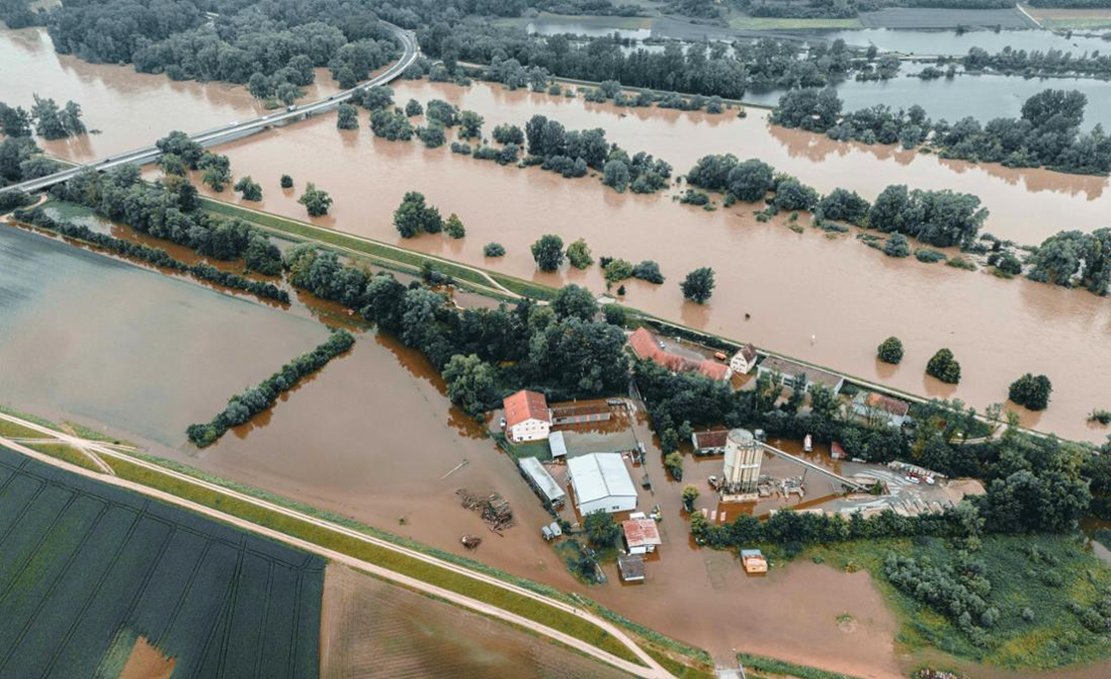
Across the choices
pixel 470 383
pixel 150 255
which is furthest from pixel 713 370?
pixel 150 255

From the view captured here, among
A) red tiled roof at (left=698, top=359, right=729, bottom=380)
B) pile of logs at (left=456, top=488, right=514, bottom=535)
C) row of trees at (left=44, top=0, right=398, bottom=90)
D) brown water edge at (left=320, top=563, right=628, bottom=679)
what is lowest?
brown water edge at (left=320, top=563, right=628, bottom=679)

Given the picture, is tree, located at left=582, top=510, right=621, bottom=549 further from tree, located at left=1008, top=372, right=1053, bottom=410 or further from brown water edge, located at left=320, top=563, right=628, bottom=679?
tree, located at left=1008, top=372, right=1053, bottom=410

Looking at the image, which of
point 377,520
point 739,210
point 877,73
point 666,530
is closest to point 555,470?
point 666,530

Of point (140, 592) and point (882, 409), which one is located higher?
point (882, 409)

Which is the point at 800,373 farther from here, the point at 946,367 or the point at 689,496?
the point at 689,496

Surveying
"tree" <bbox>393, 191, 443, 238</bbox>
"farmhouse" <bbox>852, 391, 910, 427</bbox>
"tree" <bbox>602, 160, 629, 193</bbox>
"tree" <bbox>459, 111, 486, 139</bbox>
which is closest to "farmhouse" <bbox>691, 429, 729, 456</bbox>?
"farmhouse" <bbox>852, 391, 910, 427</bbox>

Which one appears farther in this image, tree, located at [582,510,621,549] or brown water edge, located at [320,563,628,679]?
tree, located at [582,510,621,549]
